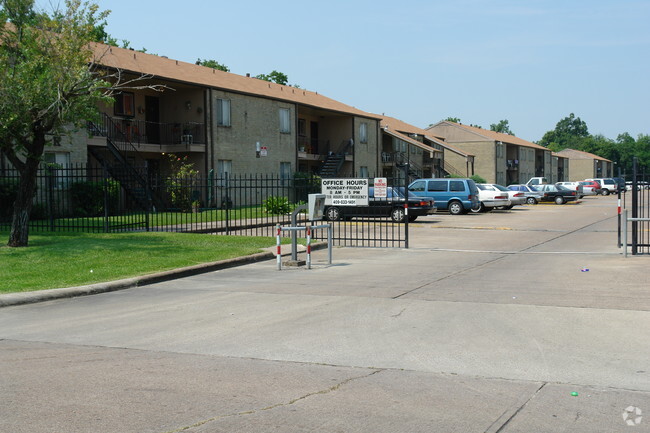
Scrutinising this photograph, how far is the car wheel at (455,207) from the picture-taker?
34281 mm

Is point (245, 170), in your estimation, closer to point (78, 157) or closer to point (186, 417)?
point (78, 157)

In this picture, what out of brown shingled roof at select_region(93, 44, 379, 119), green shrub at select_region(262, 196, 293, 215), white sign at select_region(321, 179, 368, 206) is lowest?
green shrub at select_region(262, 196, 293, 215)

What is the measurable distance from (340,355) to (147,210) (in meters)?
14.7

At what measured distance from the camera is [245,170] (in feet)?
119

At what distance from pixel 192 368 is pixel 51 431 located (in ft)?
6.14

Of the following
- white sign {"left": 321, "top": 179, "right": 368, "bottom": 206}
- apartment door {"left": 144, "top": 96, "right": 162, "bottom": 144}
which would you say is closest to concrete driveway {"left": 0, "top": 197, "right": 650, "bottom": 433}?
white sign {"left": 321, "top": 179, "right": 368, "bottom": 206}

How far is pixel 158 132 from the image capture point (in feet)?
111

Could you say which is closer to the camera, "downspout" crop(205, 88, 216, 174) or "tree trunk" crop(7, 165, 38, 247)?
"tree trunk" crop(7, 165, 38, 247)

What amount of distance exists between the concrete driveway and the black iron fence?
24.8 feet

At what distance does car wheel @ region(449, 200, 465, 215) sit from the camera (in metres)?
34.3

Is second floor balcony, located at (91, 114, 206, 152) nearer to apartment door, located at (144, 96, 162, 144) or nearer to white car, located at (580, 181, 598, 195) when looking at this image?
apartment door, located at (144, 96, 162, 144)

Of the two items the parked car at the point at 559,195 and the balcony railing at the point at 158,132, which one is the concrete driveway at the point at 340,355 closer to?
the balcony railing at the point at 158,132

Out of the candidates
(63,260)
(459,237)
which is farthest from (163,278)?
(459,237)

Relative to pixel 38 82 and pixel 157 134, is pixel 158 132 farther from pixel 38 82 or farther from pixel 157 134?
pixel 38 82
